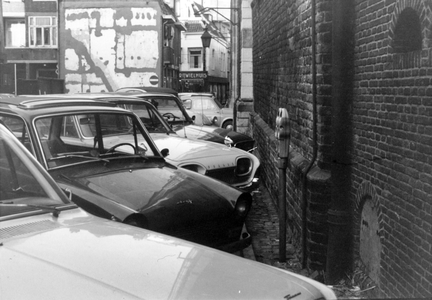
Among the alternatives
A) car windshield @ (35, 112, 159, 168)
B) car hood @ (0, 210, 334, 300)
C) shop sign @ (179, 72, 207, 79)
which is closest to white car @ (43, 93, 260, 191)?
car windshield @ (35, 112, 159, 168)

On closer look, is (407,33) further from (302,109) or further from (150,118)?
(150,118)

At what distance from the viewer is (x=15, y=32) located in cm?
4681

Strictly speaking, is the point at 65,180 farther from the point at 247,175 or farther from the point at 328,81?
the point at 247,175

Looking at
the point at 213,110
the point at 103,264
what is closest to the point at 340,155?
the point at 103,264

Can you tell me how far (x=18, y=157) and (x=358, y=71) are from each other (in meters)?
3.15

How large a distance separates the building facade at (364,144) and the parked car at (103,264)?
5.90 ft

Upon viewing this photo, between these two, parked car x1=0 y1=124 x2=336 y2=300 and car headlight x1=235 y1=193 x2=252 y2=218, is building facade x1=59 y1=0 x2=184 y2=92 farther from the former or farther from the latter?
parked car x1=0 y1=124 x2=336 y2=300

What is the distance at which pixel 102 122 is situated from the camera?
631 centimetres

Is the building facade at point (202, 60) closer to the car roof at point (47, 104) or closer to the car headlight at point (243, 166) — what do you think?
the car headlight at point (243, 166)

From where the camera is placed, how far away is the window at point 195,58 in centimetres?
6122

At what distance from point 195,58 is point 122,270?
196ft

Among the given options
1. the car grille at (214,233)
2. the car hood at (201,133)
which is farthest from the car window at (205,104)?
the car grille at (214,233)

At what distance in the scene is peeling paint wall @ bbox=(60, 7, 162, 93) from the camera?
3956cm

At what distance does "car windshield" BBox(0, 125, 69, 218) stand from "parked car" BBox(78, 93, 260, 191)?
426cm
